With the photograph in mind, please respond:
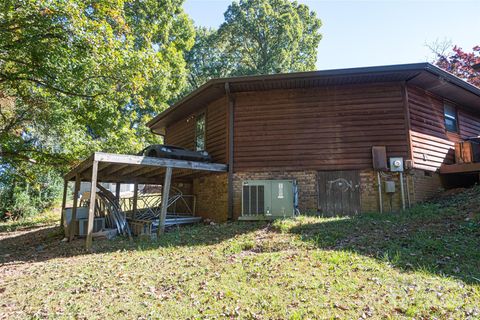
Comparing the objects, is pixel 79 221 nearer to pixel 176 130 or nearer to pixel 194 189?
pixel 194 189

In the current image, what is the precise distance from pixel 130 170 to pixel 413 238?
764 centimetres

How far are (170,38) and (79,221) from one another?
16015 mm

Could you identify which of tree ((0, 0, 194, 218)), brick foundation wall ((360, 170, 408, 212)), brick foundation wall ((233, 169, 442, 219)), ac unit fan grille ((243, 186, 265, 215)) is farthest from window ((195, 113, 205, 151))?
brick foundation wall ((360, 170, 408, 212))

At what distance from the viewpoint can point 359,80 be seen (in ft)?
28.7

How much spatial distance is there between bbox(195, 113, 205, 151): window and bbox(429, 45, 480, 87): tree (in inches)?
661

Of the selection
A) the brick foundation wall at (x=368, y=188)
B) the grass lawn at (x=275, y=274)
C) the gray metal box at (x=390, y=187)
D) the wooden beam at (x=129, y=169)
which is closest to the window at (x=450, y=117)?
the brick foundation wall at (x=368, y=188)

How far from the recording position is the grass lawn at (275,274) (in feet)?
11.0

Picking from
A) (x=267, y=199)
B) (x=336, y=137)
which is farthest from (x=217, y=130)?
(x=336, y=137)

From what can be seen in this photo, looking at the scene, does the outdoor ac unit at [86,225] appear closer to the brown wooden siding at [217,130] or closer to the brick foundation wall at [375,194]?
the brown wooden siding at [217,130]

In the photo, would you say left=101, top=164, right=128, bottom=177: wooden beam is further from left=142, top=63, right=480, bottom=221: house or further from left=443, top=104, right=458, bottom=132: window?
left=443, top=104, right=458, bottom=132: window

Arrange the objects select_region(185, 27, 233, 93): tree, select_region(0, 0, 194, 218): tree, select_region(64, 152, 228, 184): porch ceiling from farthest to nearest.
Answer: select_region(185, 27, 233, 93): tree → select_region(0, 0, 194, 218): tree → select_region(64, 152, 228, 184): porch ceiling

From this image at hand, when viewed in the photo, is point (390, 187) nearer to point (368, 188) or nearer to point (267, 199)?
point (368, 188)

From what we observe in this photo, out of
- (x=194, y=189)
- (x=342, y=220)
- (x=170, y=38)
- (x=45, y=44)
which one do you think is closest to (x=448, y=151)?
(x=342, y=220)

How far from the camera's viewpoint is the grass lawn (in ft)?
11.0
